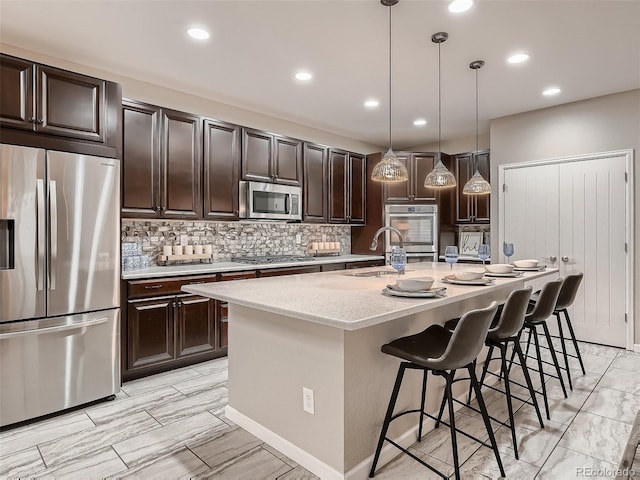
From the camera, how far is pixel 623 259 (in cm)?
399

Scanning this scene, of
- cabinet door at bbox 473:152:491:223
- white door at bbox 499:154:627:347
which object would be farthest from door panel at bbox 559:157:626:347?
cabinet door at bbox 473:152:491:223

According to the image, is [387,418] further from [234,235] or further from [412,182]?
[412,182]

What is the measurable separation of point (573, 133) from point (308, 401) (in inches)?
166

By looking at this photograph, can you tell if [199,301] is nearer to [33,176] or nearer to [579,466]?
[33,176]

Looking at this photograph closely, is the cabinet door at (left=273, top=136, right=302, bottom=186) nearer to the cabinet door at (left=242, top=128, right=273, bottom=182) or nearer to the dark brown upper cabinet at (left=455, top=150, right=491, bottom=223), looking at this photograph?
the cabinet door at (left=242, top=128, right=273, bottom=182)

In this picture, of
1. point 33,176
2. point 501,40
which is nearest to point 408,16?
point 501,40

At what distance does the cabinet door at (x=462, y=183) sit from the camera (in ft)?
18.1

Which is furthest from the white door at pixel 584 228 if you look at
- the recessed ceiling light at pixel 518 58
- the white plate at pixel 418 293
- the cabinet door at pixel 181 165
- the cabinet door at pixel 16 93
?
the cabinet door at pixel 16 93

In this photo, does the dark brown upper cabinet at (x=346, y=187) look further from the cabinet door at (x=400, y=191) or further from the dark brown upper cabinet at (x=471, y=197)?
the dark brown upper cabinet at (x=471, y=197)

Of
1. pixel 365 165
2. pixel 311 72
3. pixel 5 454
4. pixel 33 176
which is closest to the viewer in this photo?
pixel 5 454

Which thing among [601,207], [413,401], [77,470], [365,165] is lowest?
[77,470]

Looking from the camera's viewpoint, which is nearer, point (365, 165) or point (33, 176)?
point (33, 176)

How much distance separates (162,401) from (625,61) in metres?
4.67

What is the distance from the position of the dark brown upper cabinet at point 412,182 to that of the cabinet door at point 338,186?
2.17ft
